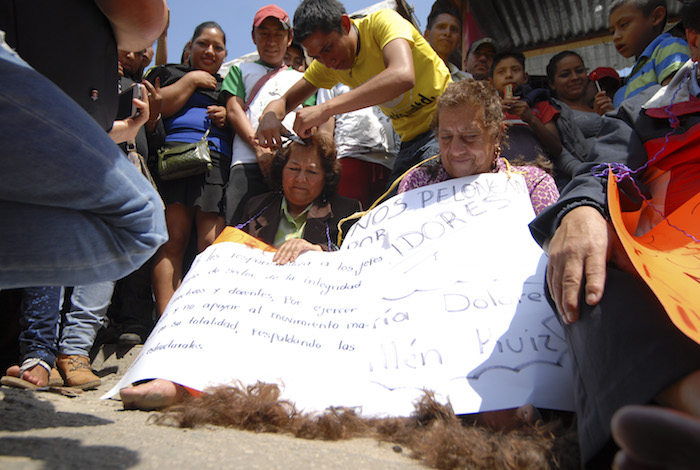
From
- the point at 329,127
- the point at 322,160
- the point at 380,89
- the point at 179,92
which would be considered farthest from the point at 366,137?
the point at 179,92

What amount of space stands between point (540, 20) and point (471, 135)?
13.8 ft

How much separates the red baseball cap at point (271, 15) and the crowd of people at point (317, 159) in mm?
15

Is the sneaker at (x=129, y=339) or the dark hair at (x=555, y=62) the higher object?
the dark hair at (x=555, y=62)

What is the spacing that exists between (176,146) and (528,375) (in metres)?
2.60

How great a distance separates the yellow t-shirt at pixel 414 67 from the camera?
3002 millimetres

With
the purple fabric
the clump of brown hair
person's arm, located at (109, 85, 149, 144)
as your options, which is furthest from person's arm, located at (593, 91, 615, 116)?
person's arm, located at (109, 85, 149, 144)

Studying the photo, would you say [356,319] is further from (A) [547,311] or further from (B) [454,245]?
(A) [547,311]

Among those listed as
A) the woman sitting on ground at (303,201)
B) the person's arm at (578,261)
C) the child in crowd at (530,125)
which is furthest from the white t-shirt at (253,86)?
the person's arm at (578,261)

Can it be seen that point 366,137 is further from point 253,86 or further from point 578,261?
point 578,261

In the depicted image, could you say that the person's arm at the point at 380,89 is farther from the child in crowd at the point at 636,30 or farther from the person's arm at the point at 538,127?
the child in crowd at the point at 636,30

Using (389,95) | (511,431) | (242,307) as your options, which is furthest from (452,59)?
(511,431)

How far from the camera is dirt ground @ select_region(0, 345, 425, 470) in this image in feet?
3.44

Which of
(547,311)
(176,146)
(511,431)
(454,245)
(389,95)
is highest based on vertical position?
(389,95)

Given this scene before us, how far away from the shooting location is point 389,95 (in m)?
2.77
